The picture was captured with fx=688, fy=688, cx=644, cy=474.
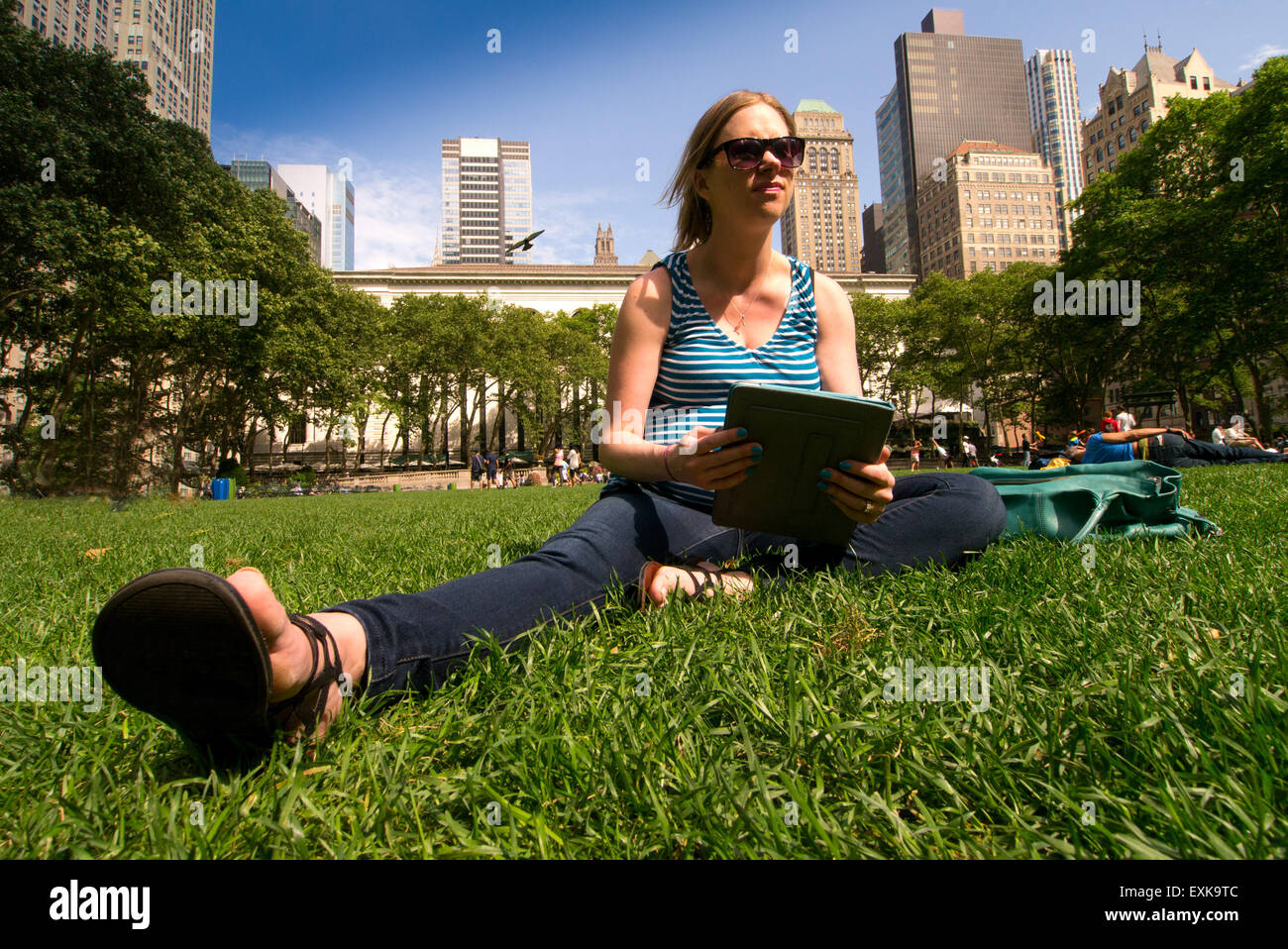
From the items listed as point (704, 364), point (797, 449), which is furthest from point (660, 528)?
point (704, 364)

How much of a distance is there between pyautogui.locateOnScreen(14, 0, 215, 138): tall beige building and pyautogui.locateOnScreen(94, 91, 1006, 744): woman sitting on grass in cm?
6107

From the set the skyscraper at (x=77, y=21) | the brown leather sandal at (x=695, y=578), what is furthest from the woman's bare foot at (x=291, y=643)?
the skyscraper at (x=77, y=21)

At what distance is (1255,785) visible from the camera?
967 millimetres

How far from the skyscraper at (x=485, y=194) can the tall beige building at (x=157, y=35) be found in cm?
6930

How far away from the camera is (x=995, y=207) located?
86.7 m

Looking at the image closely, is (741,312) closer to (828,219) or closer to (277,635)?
(277,635)

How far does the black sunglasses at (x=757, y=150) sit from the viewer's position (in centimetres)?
249

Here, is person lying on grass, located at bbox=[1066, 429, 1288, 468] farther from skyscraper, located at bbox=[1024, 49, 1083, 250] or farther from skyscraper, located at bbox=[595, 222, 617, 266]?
skyscraper, located at bbox=[1024, 49, 1083, 250]

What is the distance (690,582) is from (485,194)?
505ft

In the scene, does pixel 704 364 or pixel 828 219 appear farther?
pixel 828 219

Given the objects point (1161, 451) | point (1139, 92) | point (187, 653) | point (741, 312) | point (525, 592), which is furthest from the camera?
point (1139, 92)
